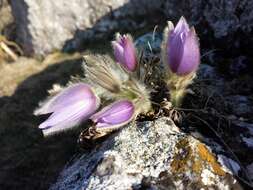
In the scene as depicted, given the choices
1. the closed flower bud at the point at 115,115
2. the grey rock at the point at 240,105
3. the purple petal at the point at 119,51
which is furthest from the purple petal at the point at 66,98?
the grey rock at the point at 240,105

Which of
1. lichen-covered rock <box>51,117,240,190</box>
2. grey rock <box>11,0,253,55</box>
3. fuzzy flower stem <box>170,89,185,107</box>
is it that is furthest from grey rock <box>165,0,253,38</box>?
lichen-covered rock <box>51,117,240,190</box>

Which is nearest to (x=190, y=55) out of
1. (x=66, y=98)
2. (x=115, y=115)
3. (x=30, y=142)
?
(x=115, y=115)

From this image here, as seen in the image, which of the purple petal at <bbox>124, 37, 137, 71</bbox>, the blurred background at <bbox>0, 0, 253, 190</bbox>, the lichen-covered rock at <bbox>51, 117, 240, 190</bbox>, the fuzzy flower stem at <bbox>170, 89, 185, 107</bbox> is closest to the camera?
the lichen-covered rock at <bbox>51, 117, 240, 190</bbox>

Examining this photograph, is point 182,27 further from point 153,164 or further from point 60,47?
point 60,47

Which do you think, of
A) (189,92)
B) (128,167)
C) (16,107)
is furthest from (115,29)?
(128,167)

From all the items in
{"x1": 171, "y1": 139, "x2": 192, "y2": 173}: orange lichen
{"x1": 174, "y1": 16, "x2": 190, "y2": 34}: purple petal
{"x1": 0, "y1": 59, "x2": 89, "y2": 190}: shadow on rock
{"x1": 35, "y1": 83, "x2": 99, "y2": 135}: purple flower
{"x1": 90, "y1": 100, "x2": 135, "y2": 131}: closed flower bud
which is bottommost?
{"x1": 0, "y1": 59, "x2": 89, "y2": 190}: shadow on rock

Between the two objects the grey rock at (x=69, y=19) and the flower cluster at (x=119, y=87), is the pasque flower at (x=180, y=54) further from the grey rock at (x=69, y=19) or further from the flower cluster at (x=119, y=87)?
the grey rock at (x=69, y=19)

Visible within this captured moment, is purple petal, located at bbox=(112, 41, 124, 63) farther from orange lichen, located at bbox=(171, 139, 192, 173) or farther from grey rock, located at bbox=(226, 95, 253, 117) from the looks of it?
grey rock, located at bbox=(226, 95, 253, 117)

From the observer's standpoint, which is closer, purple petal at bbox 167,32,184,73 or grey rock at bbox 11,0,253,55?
purple petal at bbox 167,32,184,73

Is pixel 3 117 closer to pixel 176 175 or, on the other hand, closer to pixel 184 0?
pixel 184 0
